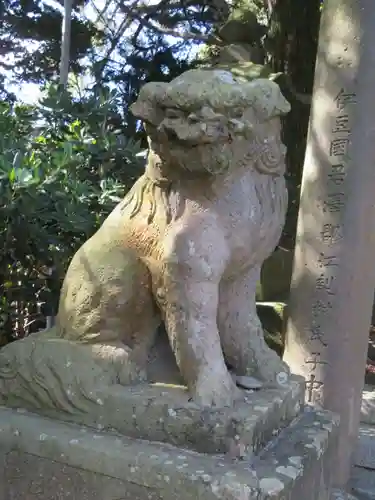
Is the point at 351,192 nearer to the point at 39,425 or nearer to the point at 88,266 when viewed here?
the point at 88,266

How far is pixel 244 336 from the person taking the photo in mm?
1387

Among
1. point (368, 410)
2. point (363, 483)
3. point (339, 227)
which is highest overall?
point (339, 227)

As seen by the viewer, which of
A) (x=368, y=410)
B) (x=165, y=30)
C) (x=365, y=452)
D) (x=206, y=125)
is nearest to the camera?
(x=206, y=125)

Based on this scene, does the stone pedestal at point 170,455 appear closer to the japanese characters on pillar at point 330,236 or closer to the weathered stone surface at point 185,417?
the weathered stone surface at point 185,417

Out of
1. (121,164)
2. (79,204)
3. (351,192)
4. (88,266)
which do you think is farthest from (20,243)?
(351,192)

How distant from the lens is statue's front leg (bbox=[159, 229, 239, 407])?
122 cm

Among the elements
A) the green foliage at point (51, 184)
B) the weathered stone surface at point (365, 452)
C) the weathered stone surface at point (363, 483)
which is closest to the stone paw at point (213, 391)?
the green foliage at point (51, 184)

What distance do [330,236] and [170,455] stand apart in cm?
147

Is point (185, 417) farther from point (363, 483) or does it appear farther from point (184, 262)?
→ point (363, 483)

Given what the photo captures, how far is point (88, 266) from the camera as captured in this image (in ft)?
4.47

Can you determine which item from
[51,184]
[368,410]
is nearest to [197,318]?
[51,184]

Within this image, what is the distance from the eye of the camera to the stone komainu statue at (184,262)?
120 centimetres

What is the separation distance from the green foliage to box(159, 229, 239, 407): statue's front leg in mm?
980

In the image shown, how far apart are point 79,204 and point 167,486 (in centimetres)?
140
